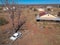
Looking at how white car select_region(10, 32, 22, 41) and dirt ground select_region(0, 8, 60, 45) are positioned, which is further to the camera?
white car select_region(10, 32, 22, 41)

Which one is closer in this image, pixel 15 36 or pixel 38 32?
pixel 15 36

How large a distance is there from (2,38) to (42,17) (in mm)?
2187

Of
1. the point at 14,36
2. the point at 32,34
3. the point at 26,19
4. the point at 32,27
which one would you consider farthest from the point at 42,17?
the point at 14,36

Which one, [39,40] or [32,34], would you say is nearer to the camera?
[39,40]

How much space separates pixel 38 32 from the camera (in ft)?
16.3

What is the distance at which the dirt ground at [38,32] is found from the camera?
427cm

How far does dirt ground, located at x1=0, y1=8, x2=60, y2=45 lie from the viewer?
4266 millimetres

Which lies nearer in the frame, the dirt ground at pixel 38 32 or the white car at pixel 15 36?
the dirt ground at pixel 38 32

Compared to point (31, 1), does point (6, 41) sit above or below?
below

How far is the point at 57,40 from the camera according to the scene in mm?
4324

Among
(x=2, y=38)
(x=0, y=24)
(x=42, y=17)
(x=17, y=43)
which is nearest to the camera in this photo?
(x=17, y=43)

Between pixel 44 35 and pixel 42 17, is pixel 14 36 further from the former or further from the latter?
pixel 42 17

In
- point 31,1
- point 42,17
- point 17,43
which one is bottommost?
point 17,43

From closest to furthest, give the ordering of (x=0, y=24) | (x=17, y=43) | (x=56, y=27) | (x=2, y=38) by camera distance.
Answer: (x=17, y=43), (x=2, y=38), (x=56, y=27), (x=0, y=24)
